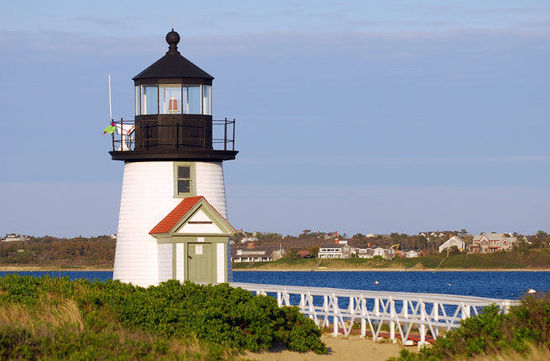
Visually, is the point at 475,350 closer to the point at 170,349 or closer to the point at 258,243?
the point at 170,349

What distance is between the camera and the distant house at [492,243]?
150 metres

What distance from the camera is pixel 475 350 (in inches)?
607

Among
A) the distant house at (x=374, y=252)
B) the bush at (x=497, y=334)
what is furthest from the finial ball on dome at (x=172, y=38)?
the distant house at (x=374, y=252)

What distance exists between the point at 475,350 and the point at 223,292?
256 inches

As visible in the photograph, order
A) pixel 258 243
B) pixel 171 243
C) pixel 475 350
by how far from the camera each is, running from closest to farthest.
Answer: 1. pixel 475 350
2. pixel 171 243
3. pixel 258 243

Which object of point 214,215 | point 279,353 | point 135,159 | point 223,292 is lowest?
point 279,353

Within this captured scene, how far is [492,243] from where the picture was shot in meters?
153

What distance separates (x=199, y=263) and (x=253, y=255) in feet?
382

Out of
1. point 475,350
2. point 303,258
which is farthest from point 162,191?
point 303,258

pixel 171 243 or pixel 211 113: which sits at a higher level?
pixel 211 113

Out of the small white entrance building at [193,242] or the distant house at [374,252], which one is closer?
the small white entrance building at [193,242]

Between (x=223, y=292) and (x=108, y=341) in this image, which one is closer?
(x=108, y=341)

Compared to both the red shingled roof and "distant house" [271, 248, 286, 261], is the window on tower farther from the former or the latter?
"distant house" [271, 248, 286, 261]

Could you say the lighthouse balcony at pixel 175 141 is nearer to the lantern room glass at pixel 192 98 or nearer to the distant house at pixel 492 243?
the lantern room glass at pixel 192 98
